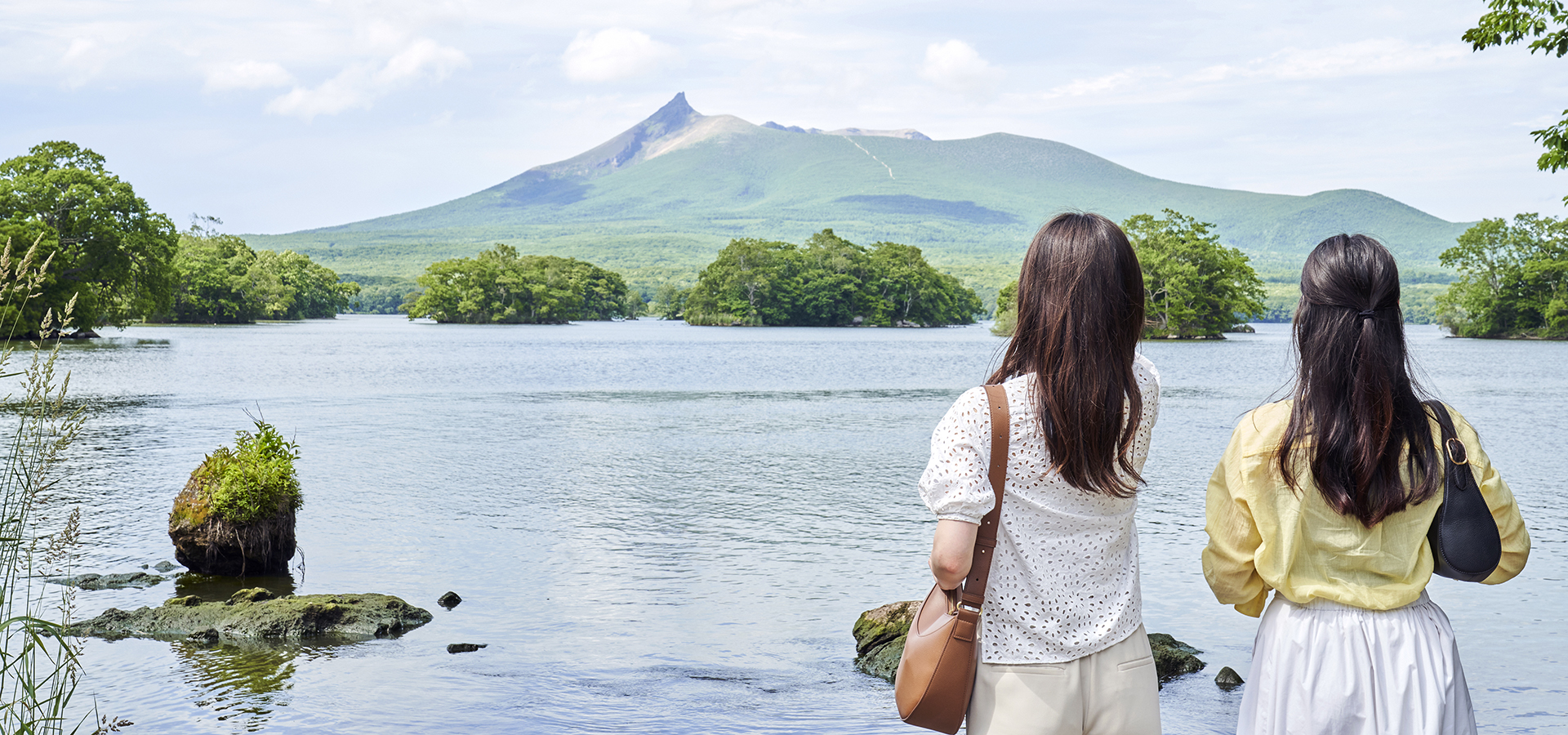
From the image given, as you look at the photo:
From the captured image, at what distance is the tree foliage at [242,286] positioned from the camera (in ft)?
322

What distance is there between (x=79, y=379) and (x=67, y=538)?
37.2 meters

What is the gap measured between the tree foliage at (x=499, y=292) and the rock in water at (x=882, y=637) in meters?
118

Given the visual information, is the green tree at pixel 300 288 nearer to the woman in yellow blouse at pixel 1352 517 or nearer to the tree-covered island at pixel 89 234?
the tree-covered island at pixel 89 234

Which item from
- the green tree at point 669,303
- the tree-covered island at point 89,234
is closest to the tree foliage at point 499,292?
the green tree at point 669,303

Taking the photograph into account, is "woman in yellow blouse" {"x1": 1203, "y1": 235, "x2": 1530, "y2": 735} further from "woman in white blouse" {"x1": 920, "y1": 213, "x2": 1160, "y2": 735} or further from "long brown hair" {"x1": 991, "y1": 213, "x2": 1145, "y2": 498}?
"long brown hair" {"x1": 991, "y1": 213, "x2": 1145, "y2": 498}

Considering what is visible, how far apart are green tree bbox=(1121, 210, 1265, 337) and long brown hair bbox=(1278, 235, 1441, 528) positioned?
8678 cm

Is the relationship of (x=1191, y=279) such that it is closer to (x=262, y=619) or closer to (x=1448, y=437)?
(x=262, y=619)

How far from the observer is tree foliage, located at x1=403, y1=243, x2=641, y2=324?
403ft

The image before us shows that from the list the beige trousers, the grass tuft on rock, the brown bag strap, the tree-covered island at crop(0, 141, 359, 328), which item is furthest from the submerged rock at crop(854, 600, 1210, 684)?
the tree-covered island at crop(0, 141, 359, 328)

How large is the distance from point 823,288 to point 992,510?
117 metres

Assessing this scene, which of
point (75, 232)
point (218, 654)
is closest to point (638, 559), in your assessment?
point (218, 654)

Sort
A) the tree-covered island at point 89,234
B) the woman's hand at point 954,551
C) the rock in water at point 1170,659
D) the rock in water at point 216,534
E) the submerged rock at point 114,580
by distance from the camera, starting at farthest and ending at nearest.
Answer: the tree-covered island at point 89,234, the rock in water at point 216,534, the submerged rock at point 114,580, the rock in water at point 1170,659, the woman's hand at point 954,551

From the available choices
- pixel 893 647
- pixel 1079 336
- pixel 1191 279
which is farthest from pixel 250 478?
pixel 1191 279

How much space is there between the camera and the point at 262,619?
8.36 metres
